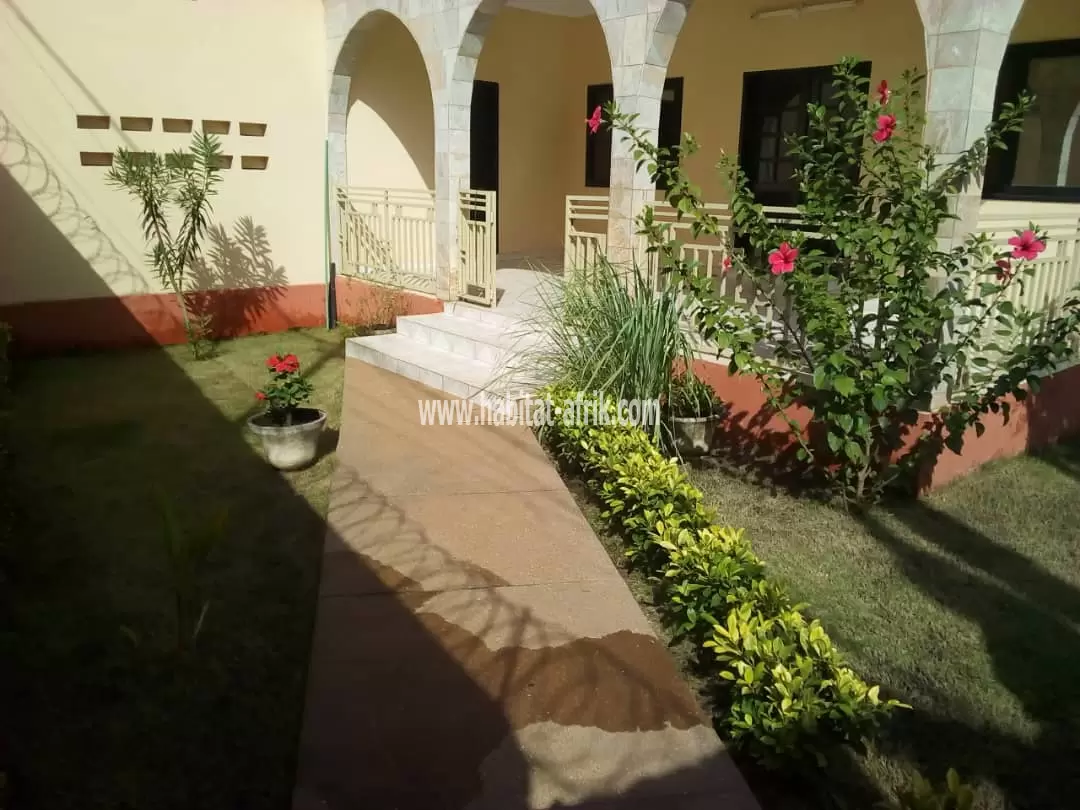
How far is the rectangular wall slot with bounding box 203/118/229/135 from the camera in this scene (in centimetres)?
816

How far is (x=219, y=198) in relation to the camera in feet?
27.6

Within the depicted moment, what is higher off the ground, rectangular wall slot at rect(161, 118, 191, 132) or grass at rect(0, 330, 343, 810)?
rectangular wall slot at rect(161, 118, 191, 132)

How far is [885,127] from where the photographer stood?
12.2 feet

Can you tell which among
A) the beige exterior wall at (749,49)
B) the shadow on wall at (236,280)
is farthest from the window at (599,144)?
the shadow on wall at (236,280)

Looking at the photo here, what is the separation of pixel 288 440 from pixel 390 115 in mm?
5817

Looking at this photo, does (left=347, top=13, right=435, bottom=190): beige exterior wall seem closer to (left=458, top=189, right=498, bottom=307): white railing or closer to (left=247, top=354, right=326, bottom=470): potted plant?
(left=458, top=189, right=498, bottom=307): white railing

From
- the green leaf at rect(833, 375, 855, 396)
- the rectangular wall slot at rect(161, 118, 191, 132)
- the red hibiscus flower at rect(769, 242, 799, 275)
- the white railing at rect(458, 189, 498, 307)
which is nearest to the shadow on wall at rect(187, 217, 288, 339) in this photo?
the rectangular wall slot at rect(161, 118, 191, 132)

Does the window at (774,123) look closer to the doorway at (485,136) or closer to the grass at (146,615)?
the doorway at (485,136)

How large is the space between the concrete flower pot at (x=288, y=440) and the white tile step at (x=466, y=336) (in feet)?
6.23

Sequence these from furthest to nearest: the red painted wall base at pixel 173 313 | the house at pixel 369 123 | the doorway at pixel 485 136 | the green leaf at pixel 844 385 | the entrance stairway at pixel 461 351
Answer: the doorway at pixel 485 136
the red painted wall base at pixel 173 313
the house at pixel 369 123
the entrance stairway at pixel 461 351
the green leaf at pixel 844 385

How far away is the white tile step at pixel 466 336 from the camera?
6465 mm

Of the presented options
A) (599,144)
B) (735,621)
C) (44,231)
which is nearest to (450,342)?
(44,231)

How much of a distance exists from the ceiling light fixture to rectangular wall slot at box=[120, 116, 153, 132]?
5917mm

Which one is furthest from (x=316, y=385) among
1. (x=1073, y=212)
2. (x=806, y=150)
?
(x=1073, y=212)
